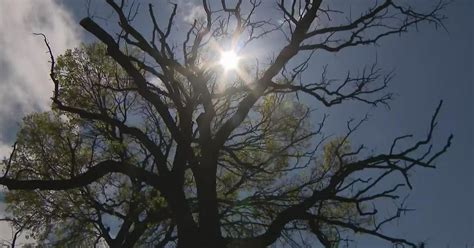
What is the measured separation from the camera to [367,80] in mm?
11531

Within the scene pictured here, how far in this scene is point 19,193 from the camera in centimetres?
1630

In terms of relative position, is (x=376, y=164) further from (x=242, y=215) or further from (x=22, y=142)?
(x=22, y=142)

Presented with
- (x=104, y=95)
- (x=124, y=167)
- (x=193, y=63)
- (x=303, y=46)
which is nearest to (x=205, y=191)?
(x=124, y=167)

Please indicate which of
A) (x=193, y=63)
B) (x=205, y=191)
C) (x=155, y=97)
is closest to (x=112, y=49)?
(x=155, y=97)

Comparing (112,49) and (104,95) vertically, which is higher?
(104,95)

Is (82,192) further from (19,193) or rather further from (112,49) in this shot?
(112,49)

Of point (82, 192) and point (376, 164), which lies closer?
point (376, 164)

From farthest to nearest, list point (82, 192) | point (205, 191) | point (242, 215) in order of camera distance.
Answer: point (82, 192) < point (242, 215) < point (205, 191)

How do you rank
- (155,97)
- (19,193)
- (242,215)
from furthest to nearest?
1. (19,193)
2. (242,215)
3. (155,97)

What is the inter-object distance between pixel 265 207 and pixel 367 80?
3708mm

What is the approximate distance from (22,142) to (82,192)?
9.45 ft

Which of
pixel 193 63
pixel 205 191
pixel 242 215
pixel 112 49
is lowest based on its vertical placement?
pixel 205 191

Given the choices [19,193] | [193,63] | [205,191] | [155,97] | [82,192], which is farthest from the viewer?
[19,193]

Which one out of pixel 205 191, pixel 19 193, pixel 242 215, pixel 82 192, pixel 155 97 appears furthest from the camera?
pixel 19 193
